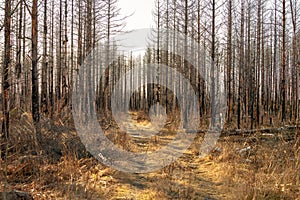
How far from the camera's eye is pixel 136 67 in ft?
141

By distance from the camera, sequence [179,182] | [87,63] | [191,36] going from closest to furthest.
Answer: [179,182] < [87,63] < [191,36]

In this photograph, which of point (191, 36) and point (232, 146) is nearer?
point (232, 146)

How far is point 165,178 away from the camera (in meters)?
4.73

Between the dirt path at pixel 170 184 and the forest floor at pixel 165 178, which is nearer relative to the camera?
the forest floor at pixel 165 178

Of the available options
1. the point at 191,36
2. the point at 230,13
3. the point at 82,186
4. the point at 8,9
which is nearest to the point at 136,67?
the point at 191,36

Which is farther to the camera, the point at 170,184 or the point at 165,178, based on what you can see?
the point at 165,178

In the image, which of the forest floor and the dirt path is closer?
the forest floor

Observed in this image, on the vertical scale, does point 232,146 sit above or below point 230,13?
below

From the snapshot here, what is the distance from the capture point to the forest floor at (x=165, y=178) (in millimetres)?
3727

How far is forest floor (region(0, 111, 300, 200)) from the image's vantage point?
12.2 feet

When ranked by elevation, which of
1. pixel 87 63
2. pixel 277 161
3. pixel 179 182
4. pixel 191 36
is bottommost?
pixel 179 182

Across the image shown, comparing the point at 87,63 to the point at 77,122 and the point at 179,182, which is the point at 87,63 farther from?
the point at 179,182

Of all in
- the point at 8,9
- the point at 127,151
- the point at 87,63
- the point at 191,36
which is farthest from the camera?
the point at 191,36

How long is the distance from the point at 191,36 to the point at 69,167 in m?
12.9
